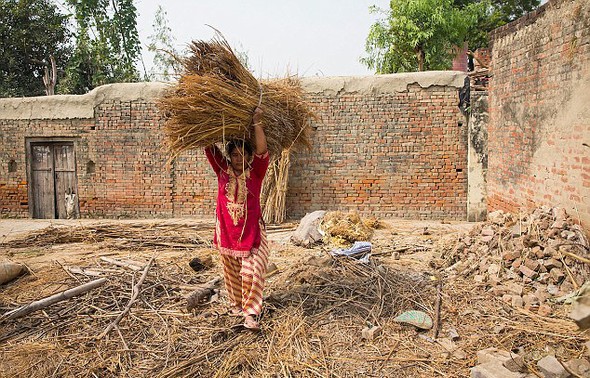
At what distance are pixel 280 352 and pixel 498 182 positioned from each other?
4.71 meters

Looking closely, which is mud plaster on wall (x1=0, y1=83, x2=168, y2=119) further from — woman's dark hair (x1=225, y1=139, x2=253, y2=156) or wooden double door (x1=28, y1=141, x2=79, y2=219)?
woman's dark hair (x1=225, y1=139, x2=253, y2=156)

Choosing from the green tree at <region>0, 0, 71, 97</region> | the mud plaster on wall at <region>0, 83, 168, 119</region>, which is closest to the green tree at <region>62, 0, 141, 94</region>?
the green tree at <region>0, 0, 71, 97</region>

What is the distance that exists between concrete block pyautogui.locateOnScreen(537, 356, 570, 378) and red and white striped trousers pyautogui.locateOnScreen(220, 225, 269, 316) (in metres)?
1.87

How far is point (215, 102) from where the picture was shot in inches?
128

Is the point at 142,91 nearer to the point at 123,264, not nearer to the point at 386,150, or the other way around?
the point at 386,150

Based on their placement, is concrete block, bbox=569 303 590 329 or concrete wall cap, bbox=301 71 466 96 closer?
concrete block, bbox=569 303 590 329

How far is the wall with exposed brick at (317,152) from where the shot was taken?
27.1 ft

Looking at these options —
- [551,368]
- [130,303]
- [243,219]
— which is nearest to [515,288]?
[551,368]

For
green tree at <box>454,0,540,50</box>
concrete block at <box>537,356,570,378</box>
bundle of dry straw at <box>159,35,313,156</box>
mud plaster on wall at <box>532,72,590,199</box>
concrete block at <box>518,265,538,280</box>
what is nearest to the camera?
concrete block at <box>537,356,570,378</box>

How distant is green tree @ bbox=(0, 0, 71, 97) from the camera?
1554cm

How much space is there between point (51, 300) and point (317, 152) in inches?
221

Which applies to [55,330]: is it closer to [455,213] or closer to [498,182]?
[498,182]

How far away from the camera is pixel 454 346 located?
10.2 ft

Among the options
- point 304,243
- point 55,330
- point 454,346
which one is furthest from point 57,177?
point 454,346
